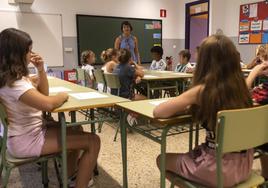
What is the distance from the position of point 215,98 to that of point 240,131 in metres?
0.18

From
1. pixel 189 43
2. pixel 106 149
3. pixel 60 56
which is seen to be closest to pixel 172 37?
pixel 189 43

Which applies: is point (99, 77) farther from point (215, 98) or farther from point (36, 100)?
point (215, 98)

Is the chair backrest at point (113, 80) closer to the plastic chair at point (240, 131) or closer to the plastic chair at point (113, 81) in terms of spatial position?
the plastic chair at point (113, 81)

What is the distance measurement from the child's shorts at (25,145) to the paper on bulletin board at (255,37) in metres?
5.54

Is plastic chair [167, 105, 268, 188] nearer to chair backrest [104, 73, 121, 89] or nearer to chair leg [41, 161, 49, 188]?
chair leg [41, 161, 49, 188]

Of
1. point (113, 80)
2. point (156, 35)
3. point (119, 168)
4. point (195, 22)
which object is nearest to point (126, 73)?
point (113, 80)

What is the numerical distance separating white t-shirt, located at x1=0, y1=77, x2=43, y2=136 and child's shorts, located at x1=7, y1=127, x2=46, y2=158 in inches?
1.1

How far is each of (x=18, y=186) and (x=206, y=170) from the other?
5.10 ft

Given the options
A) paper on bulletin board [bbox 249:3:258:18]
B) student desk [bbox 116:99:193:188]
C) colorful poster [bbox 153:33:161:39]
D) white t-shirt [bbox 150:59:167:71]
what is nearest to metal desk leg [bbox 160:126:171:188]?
student desk [bbox 116:99:193:188]

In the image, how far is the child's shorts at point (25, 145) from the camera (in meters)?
1.58

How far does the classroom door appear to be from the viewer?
23.9 ft

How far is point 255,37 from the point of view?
595 centimetres

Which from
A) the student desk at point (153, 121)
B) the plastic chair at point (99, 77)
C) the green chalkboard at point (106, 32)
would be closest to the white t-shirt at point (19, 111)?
the student desk at point (153, 121)

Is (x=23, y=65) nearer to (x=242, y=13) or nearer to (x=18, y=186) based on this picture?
(x=18, y=186)
